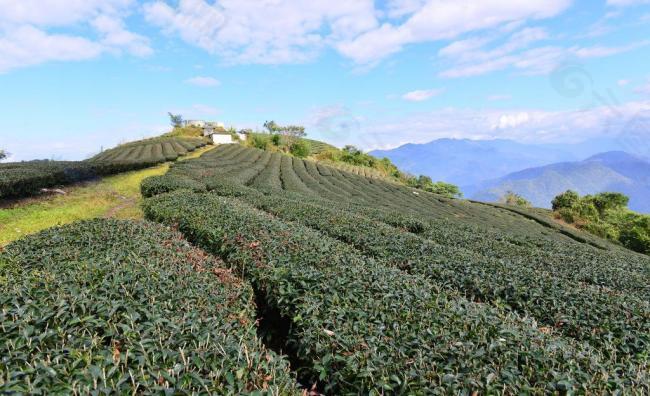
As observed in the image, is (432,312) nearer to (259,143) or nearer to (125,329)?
(125,329)

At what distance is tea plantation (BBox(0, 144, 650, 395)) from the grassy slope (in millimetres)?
9206

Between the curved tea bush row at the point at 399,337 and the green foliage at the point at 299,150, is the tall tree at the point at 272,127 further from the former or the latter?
the curved tea bush row at the point at 399,337

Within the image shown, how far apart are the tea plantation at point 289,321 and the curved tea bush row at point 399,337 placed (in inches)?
0.9

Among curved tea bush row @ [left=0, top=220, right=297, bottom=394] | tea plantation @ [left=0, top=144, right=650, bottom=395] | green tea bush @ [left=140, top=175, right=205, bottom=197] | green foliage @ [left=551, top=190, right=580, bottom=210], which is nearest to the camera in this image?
curved tea bush row @ [left=0, top=220, right=297, bottom=394]

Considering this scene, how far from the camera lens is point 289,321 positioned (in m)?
6.26

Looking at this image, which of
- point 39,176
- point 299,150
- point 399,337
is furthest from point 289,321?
point 299,150

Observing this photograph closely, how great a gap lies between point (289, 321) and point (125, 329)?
9.65ft

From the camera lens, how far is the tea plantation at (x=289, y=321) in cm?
352

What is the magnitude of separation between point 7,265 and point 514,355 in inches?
327

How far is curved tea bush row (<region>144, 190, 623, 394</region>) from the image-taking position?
379 cm

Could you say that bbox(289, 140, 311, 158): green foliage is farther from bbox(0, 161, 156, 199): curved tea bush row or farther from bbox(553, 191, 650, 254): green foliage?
bbox(0, 161, 156, 199): curved tea bush row

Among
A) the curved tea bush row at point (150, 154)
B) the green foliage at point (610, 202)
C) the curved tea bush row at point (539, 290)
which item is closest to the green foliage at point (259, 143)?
the curved tea bush row at point (150, 154)

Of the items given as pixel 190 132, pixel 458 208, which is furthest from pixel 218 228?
pixel 190 132

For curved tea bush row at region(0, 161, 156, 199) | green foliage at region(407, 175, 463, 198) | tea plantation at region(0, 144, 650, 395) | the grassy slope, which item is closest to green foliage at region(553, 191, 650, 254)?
green foliage at region(407, 175, 463, 198)
